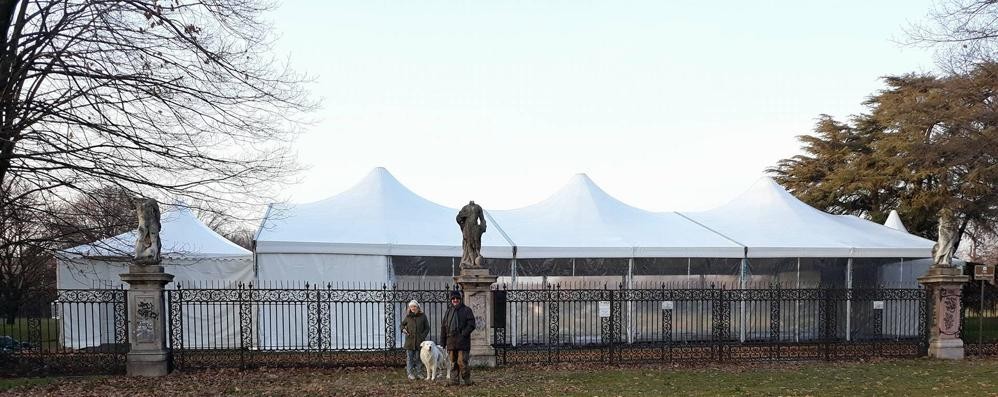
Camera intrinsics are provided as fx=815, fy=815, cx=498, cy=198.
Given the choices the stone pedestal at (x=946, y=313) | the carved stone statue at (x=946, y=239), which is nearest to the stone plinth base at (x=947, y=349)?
the stone pedestal at (x=946, y=313)

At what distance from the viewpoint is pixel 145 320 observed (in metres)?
12.9

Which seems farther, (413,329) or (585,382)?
(413,329)

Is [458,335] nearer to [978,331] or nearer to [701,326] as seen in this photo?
[701,326]

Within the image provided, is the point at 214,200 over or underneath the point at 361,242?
over

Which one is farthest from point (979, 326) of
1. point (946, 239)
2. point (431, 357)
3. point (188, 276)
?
point (188, 276)

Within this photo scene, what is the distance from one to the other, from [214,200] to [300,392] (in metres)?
3.64

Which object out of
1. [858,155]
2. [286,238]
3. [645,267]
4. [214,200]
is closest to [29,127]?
[214,200]

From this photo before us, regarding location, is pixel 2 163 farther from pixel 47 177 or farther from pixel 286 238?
pixel 286 238

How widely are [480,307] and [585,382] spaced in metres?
2.42

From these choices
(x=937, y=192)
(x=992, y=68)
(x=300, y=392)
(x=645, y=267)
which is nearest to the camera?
(x=300, y=392)

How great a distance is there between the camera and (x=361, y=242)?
1634 cm

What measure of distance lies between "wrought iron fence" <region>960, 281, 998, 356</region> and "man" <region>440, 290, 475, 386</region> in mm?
10014

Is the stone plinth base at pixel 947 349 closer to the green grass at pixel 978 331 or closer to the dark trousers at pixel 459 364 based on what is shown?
the green grass at pixel 978 331

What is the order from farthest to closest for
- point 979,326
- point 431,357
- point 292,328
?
point 979,326 → point 292,328 → point 431,357
